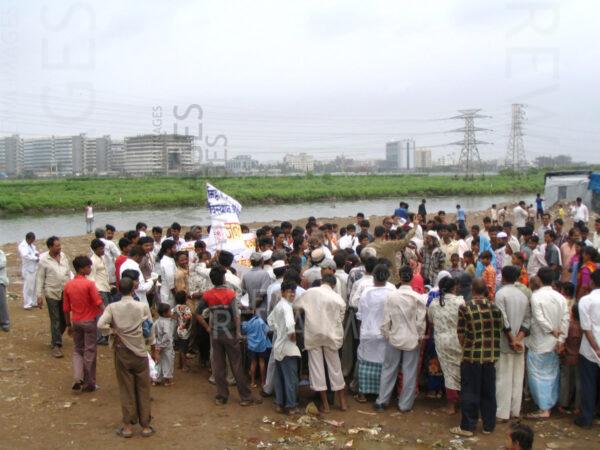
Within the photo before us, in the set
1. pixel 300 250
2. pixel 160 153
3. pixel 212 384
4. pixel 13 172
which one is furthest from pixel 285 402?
pixel 13 172

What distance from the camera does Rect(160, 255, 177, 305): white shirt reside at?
7.58m

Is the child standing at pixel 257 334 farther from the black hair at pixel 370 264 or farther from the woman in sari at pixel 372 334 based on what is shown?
the black hair at pixel 370 264

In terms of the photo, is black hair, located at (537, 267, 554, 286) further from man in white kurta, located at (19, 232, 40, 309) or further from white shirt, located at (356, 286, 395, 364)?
man in white kurta, located at (19, 232, 40, 309)

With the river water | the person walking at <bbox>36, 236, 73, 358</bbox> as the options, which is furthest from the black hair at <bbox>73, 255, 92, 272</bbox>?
the river water

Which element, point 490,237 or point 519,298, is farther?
point 490,237

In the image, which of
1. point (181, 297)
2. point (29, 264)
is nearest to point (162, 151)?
point (29, 264)

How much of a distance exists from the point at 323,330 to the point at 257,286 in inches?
46.0

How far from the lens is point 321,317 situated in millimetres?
6094

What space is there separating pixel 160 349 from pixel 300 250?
8.19 feet

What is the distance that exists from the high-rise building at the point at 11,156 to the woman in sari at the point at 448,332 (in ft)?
308

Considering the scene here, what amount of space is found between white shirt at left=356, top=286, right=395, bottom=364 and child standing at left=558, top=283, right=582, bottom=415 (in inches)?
71.3

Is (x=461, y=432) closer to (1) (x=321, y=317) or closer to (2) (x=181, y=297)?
(1) (x=321, y=317)

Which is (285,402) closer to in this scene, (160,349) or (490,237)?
(160,349)

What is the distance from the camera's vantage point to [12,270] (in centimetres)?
1488
